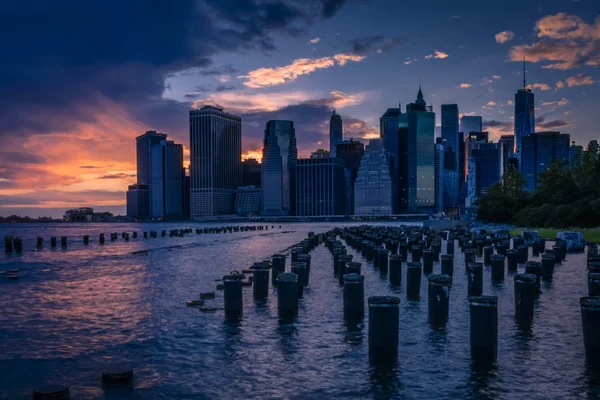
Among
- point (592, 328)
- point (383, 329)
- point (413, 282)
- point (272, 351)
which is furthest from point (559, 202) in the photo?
point (272, 351)

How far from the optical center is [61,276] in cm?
3180

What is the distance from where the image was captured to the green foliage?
6112 centimetres

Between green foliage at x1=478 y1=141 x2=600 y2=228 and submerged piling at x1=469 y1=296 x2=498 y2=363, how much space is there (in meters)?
54.8

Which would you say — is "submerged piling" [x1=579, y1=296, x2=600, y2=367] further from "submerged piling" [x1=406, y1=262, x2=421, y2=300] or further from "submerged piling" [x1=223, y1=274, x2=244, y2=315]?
"submerged piling" [x1=223, y1=274, x2=244, y2=315]

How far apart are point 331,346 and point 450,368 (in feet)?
10.7

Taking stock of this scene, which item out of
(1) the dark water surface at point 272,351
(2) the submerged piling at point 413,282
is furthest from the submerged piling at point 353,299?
(2) the submerged piling at point 413,282

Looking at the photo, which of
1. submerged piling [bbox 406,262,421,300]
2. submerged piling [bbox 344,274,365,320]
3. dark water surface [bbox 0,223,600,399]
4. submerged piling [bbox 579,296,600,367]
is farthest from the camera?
submerged piling [bbox 406,262,421,300]

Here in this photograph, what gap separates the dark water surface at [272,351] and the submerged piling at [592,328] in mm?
328

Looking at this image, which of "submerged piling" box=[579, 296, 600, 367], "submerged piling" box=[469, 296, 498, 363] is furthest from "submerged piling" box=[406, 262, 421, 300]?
"submerged piling" box=[579, 296, 600, 367]

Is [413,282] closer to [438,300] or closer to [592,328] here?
[438,300]

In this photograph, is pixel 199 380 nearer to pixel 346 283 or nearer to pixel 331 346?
pixel 331 346

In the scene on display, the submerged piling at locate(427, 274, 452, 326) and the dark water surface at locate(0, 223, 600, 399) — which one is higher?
the submerged piling at locate(427, 274, 452, 326)

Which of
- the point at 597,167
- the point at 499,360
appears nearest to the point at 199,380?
the point at 499,360

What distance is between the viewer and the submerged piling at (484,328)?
468 inches
